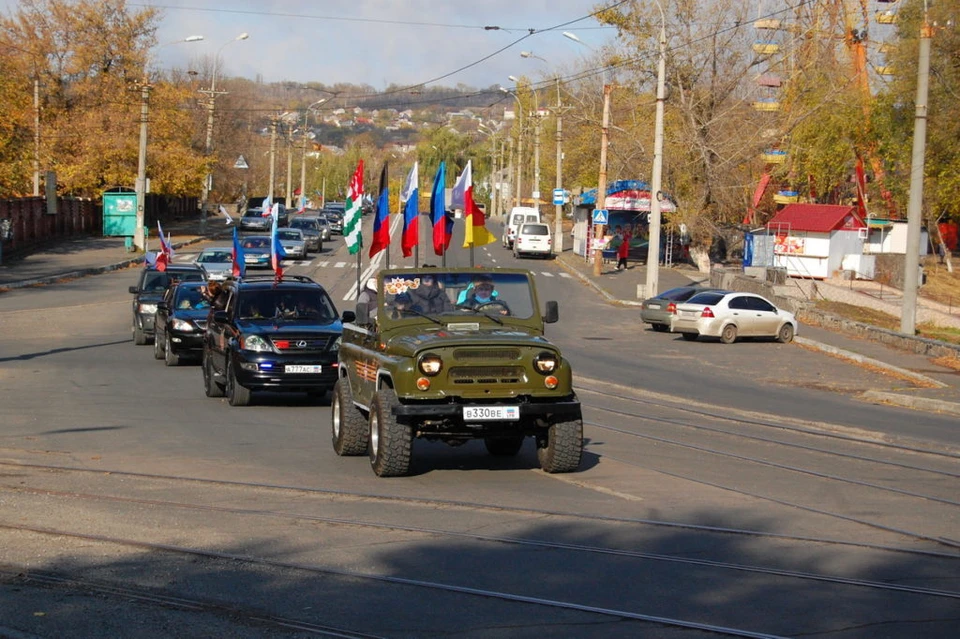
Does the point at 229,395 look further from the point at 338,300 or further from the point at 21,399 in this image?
the point at 338,300

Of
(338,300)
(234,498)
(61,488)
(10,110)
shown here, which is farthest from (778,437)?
(10,110)

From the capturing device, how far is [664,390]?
2044cm

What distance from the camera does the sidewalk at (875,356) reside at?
19.6 metres

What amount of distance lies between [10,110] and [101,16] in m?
18.6

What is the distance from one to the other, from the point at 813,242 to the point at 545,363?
135 feet

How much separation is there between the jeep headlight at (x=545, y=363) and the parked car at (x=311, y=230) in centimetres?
5106

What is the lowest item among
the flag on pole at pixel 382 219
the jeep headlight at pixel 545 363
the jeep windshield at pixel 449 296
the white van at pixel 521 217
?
the jeep headlight at pixel 545 363

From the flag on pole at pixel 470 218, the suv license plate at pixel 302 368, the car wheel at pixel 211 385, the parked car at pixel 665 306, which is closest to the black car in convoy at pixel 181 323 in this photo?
the car wheel at pixel 211 385

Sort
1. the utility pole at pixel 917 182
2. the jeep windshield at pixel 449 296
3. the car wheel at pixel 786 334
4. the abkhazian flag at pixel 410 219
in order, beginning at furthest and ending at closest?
the car wheel at pixel 786 334 < the utility pole at pixel 917 182 < the abkhazian flag at pixel 410 219 < the jeep windshield at pixel 449 296

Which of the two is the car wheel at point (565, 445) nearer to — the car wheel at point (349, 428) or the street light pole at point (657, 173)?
the car wheel at point (349, 428)

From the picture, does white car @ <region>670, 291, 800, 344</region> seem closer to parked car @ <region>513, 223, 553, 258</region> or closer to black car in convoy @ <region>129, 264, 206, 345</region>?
black car in convoy @ <region>129, 264, 206, 345</region>

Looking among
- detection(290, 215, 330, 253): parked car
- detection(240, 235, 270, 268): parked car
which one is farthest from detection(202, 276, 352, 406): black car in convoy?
detection(290, 215, 330, 253): parked car

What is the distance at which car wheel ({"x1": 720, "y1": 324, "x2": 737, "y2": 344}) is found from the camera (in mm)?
31609

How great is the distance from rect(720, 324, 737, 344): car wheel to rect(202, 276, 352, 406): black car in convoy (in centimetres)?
1636
